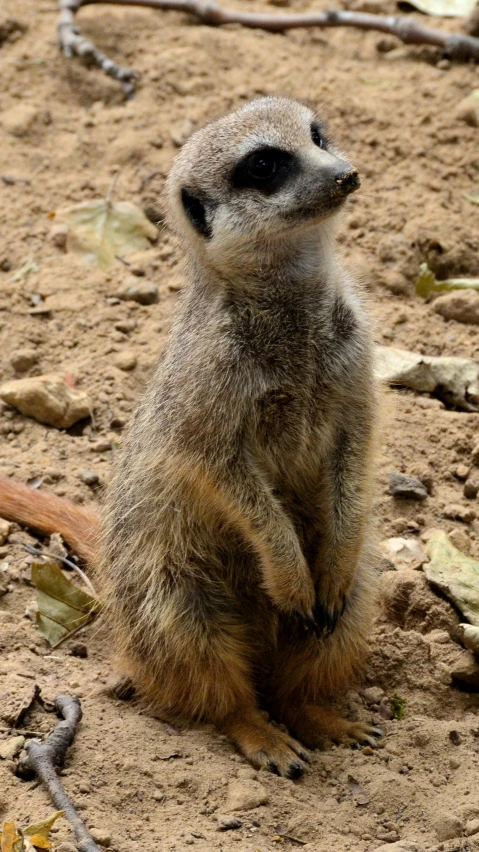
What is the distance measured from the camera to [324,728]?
357cm

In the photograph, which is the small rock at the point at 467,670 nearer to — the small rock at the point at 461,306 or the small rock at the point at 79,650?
the small rock at the point at 79,650

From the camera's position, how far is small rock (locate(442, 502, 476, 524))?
4.04m

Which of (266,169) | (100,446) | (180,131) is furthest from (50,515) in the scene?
(180,131)

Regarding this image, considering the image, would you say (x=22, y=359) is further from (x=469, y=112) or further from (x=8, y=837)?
(x=469, y=112)

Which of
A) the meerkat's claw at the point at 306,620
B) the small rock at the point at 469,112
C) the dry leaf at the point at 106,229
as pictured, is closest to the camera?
the meerkat's claw at the point at 306,620

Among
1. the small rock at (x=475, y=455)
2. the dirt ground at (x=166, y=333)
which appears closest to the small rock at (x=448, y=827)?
the dirt ground at (x=166, y=333)

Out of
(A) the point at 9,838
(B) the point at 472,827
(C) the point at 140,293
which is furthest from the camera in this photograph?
(C) the point at 140,293

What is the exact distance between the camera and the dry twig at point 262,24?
237 inches

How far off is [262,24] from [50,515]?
3637 millimetres

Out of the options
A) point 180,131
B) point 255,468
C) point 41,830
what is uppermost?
point 255,468

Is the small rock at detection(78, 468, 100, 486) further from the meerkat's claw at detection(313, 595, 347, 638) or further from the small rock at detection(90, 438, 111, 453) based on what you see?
the meerkat's claw at detection(313, 595, 347, 638)

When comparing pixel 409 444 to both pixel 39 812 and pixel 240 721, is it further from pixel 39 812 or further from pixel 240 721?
pixel 39 812

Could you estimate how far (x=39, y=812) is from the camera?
8.79 feet

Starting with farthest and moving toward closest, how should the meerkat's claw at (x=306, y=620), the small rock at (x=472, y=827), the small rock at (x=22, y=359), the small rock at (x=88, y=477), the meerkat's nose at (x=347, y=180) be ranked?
the small rock at (x=22, y=359), the small rock at (x=88, y=477), the meerkat's claw at (x=306, y=620), the meerkat's nose at (x=347, y=180), the small rock at (x=472, y=827)
